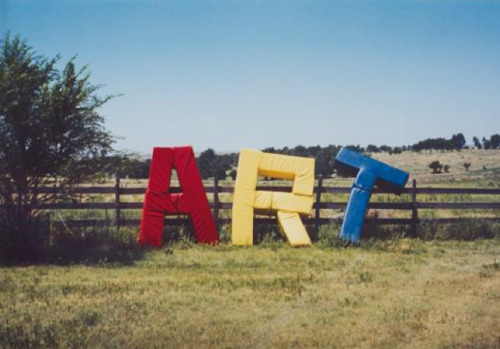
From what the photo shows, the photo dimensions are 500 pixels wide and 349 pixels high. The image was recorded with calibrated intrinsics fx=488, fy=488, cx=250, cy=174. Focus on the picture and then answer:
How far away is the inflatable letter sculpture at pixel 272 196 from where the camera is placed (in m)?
13.1

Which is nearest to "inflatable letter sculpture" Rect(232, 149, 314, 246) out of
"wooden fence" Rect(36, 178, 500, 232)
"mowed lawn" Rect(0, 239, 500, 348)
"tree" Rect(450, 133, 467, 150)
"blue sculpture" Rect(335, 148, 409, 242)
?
"wooden fence" Rect(36, 178, 500, 232)

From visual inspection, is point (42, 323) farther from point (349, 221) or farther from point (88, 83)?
point (349, 221)

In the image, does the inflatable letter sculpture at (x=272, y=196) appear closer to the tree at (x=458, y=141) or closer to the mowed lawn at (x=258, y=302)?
the mowed lawn at (x=258, y=302)

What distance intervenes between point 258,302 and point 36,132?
6361 mm

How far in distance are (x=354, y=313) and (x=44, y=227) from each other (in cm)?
781

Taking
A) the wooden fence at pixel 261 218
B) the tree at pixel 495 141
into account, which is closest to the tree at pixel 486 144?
the tree at pixel 495 141

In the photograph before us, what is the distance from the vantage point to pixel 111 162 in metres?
12.0

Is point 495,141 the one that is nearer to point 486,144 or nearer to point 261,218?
point 486,144

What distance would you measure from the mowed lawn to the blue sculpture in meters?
1.59

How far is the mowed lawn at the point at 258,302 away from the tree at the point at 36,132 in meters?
1.86

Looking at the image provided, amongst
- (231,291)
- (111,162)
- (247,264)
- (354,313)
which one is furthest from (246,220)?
(354,313)

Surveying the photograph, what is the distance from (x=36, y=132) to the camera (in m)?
10.7

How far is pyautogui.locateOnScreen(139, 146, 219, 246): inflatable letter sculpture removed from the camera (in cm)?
1298

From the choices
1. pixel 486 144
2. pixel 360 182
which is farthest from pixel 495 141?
pixel 360 182
